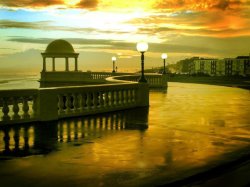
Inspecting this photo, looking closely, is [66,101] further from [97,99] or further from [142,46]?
[142,46]

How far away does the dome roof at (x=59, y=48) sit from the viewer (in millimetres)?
60875

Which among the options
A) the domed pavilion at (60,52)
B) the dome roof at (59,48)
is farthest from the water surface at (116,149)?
the dome roof at (59,48)

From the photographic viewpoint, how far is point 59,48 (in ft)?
203

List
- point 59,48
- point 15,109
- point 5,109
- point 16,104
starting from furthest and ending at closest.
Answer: point 59,48
point 16,104
point 15,109
point 5,109

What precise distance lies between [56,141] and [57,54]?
50.1 m

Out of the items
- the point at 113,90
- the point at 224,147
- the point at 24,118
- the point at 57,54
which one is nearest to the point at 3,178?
the point at 224,147

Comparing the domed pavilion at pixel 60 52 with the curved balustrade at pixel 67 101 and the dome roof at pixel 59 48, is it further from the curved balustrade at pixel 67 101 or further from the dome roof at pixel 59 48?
the curved balustrade at pixel 67 101

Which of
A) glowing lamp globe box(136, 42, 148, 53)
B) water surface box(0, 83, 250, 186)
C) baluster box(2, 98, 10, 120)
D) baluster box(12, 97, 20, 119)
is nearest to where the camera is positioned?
water surface box(0, 83, 250, 186)

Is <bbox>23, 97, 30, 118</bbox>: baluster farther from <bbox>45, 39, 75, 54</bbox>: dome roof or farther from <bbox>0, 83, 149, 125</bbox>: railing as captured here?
<bbox>45, 39, 75, 54</bbox>: dome roof

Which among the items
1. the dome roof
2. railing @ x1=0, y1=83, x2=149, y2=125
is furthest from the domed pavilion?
railing @ x1=0, y1=83, x2=149, y2=125

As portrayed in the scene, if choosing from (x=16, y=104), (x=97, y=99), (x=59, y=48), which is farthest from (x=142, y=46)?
(x=59, y=48)

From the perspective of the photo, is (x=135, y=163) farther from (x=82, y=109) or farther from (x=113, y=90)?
(x=113, y=90)

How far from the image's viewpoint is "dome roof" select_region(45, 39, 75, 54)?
60.9 m

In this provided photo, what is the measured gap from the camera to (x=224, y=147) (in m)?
10.4
